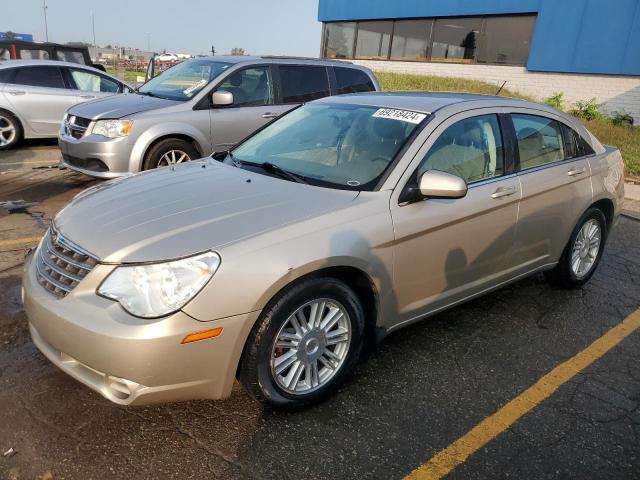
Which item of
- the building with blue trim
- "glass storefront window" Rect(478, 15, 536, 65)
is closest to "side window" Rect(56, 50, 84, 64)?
the building with blue trim

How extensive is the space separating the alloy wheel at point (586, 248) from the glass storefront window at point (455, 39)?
56.0 ft

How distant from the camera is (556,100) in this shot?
16.9 m

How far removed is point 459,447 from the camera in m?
2.53

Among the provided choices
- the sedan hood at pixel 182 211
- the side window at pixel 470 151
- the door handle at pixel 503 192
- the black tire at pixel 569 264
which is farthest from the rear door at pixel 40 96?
the black tire at pixel 569 264

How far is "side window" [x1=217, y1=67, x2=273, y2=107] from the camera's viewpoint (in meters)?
6.70

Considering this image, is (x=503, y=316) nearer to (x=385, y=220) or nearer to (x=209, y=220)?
(x=385, y=220)

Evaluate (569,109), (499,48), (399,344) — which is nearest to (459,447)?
(399,344)

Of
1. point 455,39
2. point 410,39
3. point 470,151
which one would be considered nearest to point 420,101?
point 470,151

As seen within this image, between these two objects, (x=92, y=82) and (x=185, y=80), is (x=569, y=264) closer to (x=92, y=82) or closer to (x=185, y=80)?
(x=185, y=80)

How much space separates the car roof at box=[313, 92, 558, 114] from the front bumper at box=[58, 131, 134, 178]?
9.83 feet

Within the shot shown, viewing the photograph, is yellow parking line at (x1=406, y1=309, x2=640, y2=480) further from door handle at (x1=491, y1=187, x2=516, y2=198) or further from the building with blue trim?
the building with blue trim

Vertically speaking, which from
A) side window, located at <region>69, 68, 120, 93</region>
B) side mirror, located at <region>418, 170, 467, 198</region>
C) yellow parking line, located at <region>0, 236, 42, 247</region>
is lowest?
yellow parking line, located at <region>0, 236, 42, 247</region>

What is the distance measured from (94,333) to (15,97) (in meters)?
8.55

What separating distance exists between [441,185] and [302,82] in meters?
4.82
